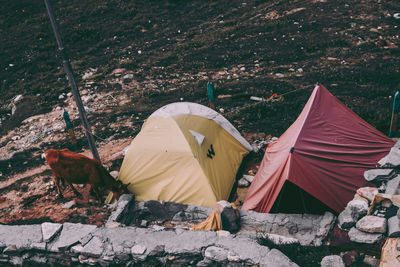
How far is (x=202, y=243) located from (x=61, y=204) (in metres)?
3.48

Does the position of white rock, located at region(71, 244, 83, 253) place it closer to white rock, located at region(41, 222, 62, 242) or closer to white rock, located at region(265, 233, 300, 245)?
white rock, located at region(41, 222, 62, 242)

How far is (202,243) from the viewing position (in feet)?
14.9

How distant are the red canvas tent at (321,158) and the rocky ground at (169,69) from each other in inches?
78.7

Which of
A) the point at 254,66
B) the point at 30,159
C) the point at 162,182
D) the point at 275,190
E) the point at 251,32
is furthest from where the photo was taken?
the point at 251,32

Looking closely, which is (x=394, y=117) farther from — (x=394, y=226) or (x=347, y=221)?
(x=394, y=226)

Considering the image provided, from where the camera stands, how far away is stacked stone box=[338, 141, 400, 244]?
3.90m

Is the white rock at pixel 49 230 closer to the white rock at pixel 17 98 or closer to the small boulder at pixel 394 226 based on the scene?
the small boulder at pixel 394 226

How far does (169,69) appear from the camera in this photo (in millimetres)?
13109

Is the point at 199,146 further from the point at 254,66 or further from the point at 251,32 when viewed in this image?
the point at 251,32

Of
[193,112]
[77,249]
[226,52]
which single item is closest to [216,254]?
[77,249]

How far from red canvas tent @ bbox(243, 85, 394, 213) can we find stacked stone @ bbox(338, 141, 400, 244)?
A: 0.83m

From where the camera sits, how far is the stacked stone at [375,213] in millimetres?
3896

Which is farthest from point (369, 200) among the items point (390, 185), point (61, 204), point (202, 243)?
point (61, 204)

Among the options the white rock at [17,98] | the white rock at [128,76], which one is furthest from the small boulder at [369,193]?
the white rock at [17,98]
